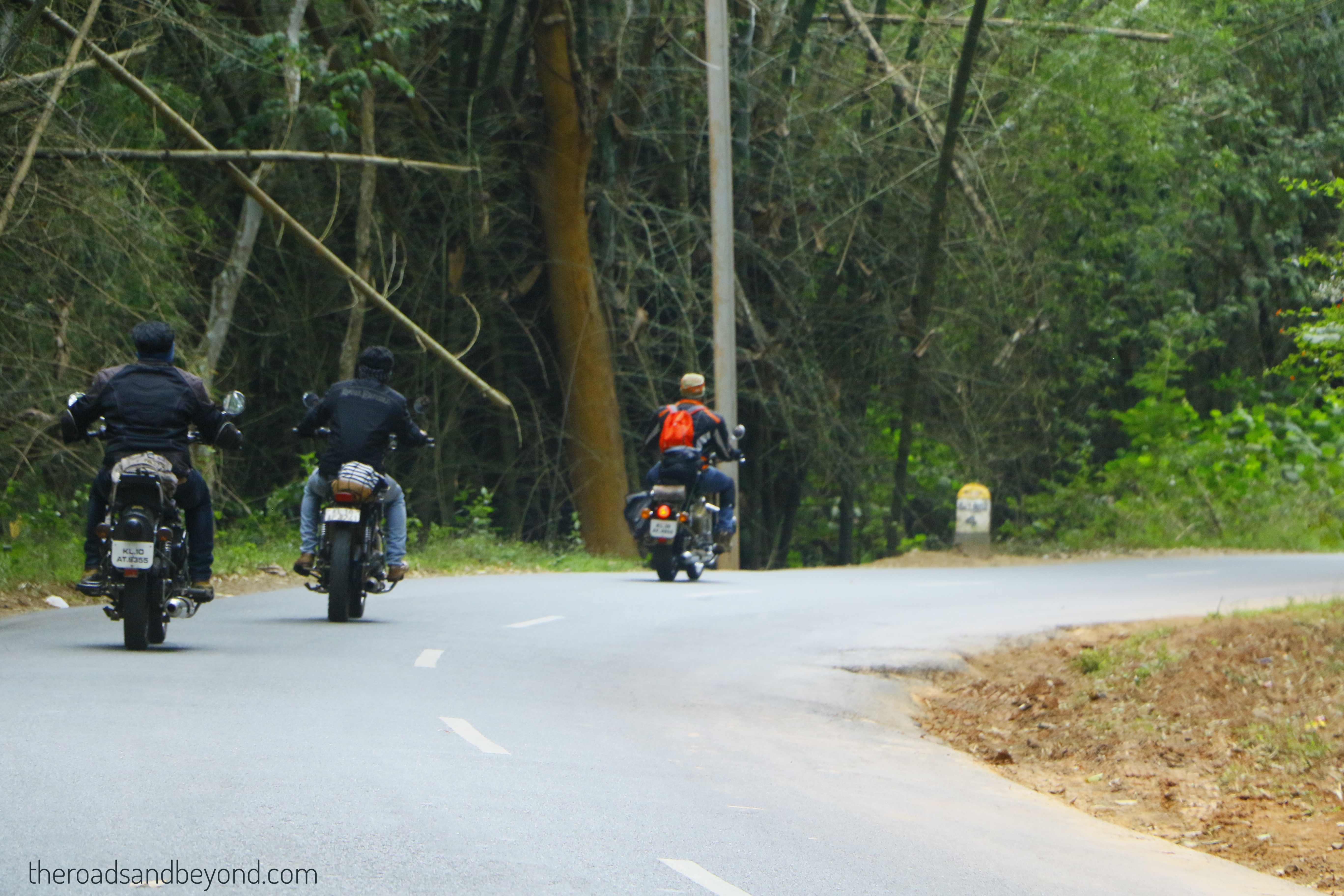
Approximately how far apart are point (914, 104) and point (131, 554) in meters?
18.7

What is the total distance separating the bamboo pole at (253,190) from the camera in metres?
15.4

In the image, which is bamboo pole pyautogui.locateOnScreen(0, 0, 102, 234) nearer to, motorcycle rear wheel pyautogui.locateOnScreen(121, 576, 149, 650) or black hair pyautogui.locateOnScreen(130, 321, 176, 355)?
black hair pyautogui.locateOnScreen(130, 321, 176, 355)

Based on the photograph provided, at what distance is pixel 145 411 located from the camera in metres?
10.4

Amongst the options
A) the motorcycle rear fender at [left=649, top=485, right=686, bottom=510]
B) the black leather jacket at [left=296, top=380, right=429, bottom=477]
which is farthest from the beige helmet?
the black leather jacket at [left=296, top=380, right=429, bottom=477]

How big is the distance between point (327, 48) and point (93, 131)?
15.0 ft

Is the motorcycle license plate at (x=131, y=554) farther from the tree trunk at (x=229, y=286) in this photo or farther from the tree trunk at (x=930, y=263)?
the tree trunk at (x=930, y=263)

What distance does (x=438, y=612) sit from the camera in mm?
14141

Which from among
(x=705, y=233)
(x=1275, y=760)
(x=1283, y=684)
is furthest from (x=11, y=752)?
(x=705, y=233)

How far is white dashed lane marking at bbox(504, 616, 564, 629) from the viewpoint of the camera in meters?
13.3

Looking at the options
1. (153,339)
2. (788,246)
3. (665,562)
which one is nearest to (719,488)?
(665,562)

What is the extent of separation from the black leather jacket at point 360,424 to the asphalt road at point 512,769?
1266mm

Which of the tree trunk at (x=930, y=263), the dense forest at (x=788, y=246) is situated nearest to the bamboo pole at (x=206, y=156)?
the dense forest at (x=788, y=246)

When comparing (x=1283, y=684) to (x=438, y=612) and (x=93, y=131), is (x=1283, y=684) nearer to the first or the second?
(x=438, y=612)

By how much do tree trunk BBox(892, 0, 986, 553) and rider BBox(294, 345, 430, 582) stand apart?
44.4 feet
